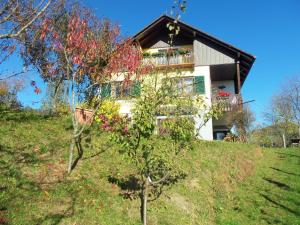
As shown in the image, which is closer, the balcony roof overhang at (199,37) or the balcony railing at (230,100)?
the balcony railing at (230,100)

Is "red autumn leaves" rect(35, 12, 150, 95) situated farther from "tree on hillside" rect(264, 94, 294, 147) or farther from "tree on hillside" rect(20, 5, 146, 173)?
"tree on hillside" rect(264, 94, 294, 147)

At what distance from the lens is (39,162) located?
11.4m

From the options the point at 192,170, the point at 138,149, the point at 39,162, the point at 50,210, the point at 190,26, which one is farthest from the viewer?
the point at 190,26

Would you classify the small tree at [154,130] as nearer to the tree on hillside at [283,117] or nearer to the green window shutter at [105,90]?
the green window shutter at [105,90]

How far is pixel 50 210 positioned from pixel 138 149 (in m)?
2.63

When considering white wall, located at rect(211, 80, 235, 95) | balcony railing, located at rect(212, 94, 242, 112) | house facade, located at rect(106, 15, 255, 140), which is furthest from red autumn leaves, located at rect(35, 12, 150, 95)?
white wall, located at rect(211, 80, 235, 95)

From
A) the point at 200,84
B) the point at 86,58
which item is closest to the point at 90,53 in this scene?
the point at 86,58

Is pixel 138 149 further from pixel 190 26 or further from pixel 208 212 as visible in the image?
pixel 190 26

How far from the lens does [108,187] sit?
11055 mm

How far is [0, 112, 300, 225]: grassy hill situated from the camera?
9.12 metres

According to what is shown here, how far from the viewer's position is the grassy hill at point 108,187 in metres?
9.12

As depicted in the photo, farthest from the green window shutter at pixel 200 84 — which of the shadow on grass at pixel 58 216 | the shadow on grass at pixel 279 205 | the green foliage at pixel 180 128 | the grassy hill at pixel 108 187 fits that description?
the shadow on grass at pixel 58 216

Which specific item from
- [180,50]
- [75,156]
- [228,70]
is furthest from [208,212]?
[228,70]

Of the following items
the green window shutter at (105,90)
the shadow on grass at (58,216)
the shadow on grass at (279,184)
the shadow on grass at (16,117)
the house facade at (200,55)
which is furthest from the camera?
the house facade at (200,55)
